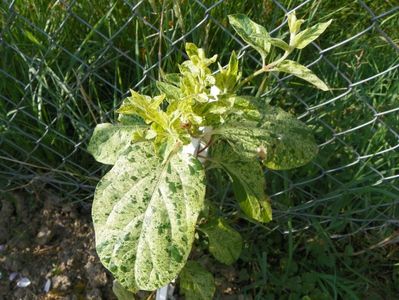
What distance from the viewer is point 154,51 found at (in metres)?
1.77

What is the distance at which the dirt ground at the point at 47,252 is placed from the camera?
70.2 inches

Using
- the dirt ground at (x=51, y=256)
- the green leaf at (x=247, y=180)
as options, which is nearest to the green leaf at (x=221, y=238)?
the green leaf at (x=247, y=180)

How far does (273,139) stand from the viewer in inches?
45.3

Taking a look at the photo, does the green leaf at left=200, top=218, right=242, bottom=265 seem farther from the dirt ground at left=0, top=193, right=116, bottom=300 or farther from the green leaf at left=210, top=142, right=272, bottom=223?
the dirt ground at left=0, top=193, right=116, bottom=300

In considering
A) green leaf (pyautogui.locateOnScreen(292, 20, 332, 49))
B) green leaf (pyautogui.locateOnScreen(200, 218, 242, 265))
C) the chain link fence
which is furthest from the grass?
green leaf (pyautogui.locateOnScreen(292, 20, 332, 49))

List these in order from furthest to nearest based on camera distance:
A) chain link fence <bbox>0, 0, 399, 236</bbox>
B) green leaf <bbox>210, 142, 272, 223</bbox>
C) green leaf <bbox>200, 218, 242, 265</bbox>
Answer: chain link fence <bbox>0, 0, 399, 236</bbox>, green leaf <bbox>200, 218, 242, 265</bbox>, green leaf <bbox>210, 142, 272, 223</bbox>

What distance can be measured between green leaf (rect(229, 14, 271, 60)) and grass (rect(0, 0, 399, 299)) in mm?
570

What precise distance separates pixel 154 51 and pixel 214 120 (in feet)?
2.58

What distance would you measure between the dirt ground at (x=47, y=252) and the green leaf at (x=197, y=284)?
46 cm

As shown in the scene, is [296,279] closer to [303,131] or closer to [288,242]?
[288,242]

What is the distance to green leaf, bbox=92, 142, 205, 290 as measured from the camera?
1019 millimetres

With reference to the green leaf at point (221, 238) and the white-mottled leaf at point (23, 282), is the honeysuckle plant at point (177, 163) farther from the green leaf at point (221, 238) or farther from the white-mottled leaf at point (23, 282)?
the white-mottled leaf at point (23, 282)

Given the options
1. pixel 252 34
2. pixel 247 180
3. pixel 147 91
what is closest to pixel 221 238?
pixel 247 180

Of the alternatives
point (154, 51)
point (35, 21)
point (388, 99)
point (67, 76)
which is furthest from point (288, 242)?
point (35, 21)
